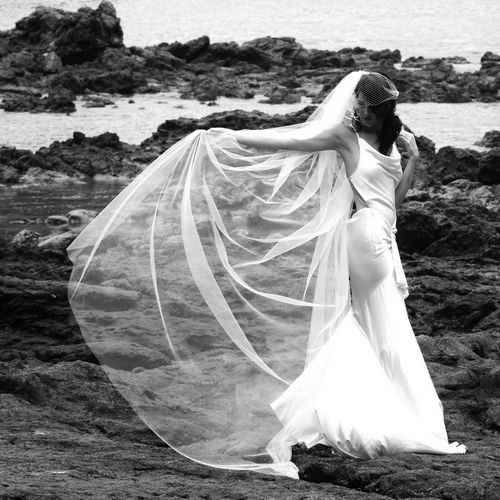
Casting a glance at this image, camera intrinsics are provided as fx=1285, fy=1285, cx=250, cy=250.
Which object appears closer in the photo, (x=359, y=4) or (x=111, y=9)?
(x=111, y=9)

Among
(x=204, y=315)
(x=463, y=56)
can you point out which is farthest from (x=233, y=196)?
(x=463, y=56)

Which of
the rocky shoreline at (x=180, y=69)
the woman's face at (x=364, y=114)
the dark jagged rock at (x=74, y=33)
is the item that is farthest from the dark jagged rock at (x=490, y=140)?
the dark jagged rock at (x=74, y=33)

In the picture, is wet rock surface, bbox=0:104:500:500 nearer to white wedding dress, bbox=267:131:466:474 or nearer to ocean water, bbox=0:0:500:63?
white wedding dress, bbox=267:131:466:474

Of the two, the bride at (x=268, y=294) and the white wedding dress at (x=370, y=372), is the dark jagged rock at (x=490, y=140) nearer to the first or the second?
the bride at (x=268, y=294)

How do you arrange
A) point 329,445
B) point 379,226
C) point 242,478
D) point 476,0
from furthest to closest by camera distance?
point 476,0
point 379,226
point 329,445
point 242,478

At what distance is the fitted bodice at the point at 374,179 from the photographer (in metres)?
6.33

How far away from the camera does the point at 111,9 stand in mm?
41906

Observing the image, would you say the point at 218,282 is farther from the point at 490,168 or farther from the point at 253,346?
the point at 490,168

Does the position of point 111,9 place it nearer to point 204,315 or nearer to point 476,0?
point 476,0

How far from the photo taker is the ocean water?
50812 mm

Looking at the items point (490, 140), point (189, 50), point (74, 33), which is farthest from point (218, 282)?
point (189, 50)

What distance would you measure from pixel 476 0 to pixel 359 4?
637 cm

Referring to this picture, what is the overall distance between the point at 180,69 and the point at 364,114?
33267mm

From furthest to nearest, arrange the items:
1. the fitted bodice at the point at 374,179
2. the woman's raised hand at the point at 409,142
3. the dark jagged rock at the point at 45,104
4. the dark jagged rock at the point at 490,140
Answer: the dark jagged rock at the point at 45,104
the dark jagged rock at the point at 490,140
the woman's raised hand at the point at 409,142
the fitted bodice at the point at 374,179
